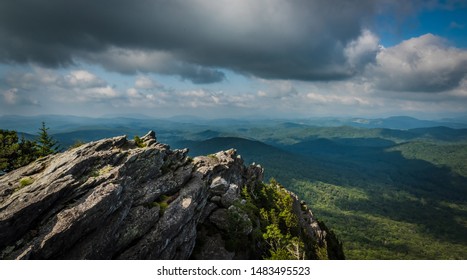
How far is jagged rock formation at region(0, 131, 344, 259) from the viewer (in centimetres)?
2595

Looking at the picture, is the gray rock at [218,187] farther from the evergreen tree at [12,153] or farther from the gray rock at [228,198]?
the evergreen tree at [12,153]

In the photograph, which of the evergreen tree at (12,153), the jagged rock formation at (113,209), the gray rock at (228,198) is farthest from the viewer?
the evergreen tree at (12,153)

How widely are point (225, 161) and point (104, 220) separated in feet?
149

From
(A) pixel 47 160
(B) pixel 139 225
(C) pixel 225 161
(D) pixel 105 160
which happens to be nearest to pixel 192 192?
(B) pixel 139 225

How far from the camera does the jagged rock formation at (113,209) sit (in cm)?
2595

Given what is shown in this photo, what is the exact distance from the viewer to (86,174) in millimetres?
35469

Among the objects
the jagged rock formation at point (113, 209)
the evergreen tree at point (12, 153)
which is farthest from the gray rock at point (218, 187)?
the evergreen tree at point (12, 153)

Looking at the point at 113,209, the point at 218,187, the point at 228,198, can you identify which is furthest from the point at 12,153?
the point at 228,198

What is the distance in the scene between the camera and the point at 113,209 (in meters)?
30.2

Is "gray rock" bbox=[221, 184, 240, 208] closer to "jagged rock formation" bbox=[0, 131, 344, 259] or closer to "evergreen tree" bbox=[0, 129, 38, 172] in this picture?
"jagged rock formation" bbox=[0, 131, 344, 259]

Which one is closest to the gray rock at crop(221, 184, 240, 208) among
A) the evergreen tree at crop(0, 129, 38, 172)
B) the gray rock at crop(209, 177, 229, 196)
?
the gray rock at crop(209, 177, 229, 196)

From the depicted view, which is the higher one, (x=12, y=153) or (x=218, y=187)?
(x=12, y=153)

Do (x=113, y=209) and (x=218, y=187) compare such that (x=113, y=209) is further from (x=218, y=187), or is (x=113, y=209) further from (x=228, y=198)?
(x=218, y=187)
